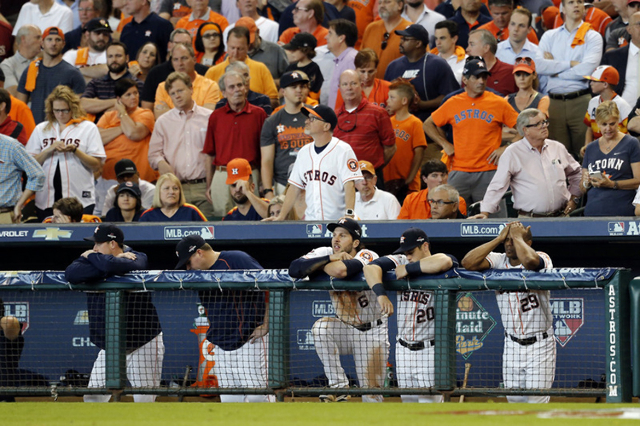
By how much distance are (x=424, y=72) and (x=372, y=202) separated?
2025mm

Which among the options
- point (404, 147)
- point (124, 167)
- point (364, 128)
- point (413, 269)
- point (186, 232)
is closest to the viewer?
point (413, 269)

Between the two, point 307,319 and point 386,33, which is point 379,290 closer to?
point 307,319

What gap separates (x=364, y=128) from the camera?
346 inches

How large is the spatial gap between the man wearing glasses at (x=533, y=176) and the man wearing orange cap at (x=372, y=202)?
840mm

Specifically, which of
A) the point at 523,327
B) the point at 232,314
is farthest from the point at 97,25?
the point at 523,327

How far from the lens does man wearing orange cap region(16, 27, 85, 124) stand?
35.2 ft

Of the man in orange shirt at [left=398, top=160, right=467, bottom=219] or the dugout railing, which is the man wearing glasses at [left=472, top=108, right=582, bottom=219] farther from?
the dugout railing

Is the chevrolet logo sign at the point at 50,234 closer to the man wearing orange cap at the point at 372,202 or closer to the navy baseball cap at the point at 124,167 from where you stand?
the navy baseball cap at the point at 124,167

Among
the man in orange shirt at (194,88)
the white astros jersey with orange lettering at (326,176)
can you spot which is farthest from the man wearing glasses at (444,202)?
the man in orange shirt at (194,88)

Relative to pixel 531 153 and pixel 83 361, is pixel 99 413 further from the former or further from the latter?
pixel 531 153

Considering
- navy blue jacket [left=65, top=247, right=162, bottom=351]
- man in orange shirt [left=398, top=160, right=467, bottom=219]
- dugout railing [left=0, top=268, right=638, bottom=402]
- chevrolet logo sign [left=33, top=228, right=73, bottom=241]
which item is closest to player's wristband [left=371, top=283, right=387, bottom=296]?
dugout railing [left=0, top=268, right=638, bottom=402]

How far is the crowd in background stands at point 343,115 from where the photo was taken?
8125mm

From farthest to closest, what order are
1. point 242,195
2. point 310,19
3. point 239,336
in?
1. point 310,19
2. point 242,195
3. point 239,336

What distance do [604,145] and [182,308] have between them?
377 centimetres
